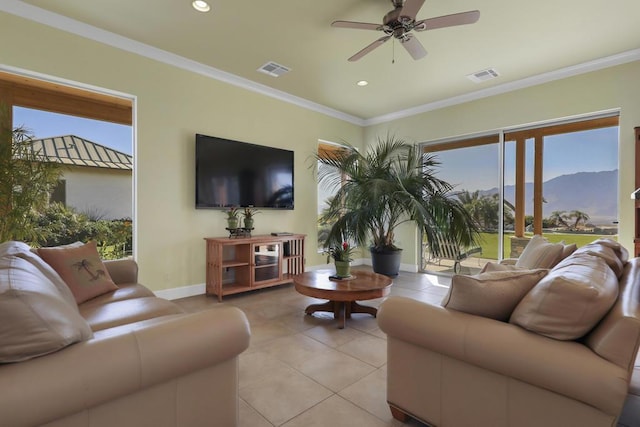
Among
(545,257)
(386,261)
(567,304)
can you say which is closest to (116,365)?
(567,304)

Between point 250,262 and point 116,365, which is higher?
point 116,365

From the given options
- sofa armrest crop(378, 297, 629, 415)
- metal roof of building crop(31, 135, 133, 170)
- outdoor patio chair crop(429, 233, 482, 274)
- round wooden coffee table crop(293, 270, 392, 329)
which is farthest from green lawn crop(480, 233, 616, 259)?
metal roof of building crop(31, 135, 133, 170)

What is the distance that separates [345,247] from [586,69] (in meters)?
3.79

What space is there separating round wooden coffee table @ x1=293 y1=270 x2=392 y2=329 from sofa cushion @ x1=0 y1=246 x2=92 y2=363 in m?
1.89

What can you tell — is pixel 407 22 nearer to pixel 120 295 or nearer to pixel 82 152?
pixel 120 295

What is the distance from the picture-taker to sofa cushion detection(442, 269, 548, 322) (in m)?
1.39

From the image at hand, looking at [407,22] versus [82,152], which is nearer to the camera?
[407,22]

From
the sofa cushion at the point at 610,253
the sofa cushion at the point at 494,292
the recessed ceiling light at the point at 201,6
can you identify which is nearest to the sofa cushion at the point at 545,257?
the sofa cushion at the point at 610,253

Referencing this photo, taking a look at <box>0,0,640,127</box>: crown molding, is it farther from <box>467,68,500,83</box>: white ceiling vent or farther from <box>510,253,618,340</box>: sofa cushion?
<box>510,253,618,340</box>: sofa cushion

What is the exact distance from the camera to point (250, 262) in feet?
13.2

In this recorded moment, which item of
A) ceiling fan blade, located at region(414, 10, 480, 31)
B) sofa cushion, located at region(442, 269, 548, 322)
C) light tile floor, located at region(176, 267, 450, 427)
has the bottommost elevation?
light tile floor, located at region(176, 267, 450, 427)

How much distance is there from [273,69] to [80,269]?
3.07 metres

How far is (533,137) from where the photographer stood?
449 cm

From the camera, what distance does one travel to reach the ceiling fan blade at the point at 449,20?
93.7 inches
